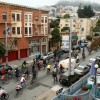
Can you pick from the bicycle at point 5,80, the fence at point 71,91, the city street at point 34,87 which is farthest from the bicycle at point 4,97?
the fence at point 71,91

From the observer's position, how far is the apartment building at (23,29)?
1601 inches

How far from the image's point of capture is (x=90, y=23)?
292ft

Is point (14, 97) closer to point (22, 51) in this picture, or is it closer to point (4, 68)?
point (4, 68)

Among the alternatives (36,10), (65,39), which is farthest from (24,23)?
(65,39)

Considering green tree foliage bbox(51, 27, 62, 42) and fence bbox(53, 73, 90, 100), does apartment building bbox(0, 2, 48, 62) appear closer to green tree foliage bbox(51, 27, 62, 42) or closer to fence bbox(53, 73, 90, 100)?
green tree foliage bbox(51, 27, 62, 42)

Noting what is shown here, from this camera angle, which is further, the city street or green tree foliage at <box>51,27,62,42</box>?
green tree foliage at <box>51,27,62,42</box>

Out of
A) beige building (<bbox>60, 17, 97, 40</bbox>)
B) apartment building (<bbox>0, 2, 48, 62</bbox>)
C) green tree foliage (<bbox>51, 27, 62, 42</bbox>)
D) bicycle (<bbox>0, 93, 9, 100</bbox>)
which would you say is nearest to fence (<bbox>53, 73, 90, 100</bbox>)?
bicycle (<bbox>0, 93, 9, 100</bbox>)

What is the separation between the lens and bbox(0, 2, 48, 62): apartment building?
A: 40.7 m

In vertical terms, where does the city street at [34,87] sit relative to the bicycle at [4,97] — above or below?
below

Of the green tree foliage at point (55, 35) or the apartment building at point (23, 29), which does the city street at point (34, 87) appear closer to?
the apartment building at point (23, 29)

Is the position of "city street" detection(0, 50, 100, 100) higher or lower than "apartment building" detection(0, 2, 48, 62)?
lower

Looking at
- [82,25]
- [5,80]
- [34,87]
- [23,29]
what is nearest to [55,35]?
[23,29]

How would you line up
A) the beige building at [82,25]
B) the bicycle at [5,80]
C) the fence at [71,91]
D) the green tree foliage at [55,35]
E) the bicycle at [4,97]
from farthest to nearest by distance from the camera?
the beige building at [82,25]
the green tree foliage at [55,35]
the bicycle at [5,80]
the bicycle at [4,97]
the fence at [71,91]

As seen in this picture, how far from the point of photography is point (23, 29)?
44656 millimetres
